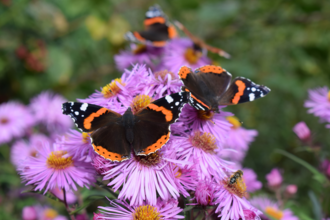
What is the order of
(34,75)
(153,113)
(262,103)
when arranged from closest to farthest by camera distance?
(153,113)
(34,75)
(262,103)

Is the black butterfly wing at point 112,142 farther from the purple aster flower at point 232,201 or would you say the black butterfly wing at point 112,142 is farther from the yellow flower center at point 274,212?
the yellow flower center at point 274,212

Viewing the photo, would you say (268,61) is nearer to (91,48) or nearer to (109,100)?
(91,48)

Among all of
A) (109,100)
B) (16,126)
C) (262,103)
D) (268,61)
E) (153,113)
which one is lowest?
(262,103)

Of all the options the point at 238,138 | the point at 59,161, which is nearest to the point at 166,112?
the point at 59,161

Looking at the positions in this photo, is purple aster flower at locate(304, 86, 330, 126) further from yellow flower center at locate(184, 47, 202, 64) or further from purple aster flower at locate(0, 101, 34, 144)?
purple aster flower at locate(0, 101, 34, 144)

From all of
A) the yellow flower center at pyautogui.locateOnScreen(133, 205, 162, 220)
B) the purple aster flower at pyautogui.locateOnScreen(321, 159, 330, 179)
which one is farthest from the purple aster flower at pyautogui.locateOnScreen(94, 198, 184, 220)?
the purple aster flower at pyautogui.locateOnScreen(321, 159, 330, 179)

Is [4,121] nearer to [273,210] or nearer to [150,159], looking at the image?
[150,159]

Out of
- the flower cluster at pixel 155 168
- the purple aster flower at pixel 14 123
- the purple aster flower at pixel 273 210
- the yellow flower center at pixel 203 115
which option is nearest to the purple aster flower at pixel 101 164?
the flower cluster at pixel 155 168

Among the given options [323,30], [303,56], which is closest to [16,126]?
[303,56]
